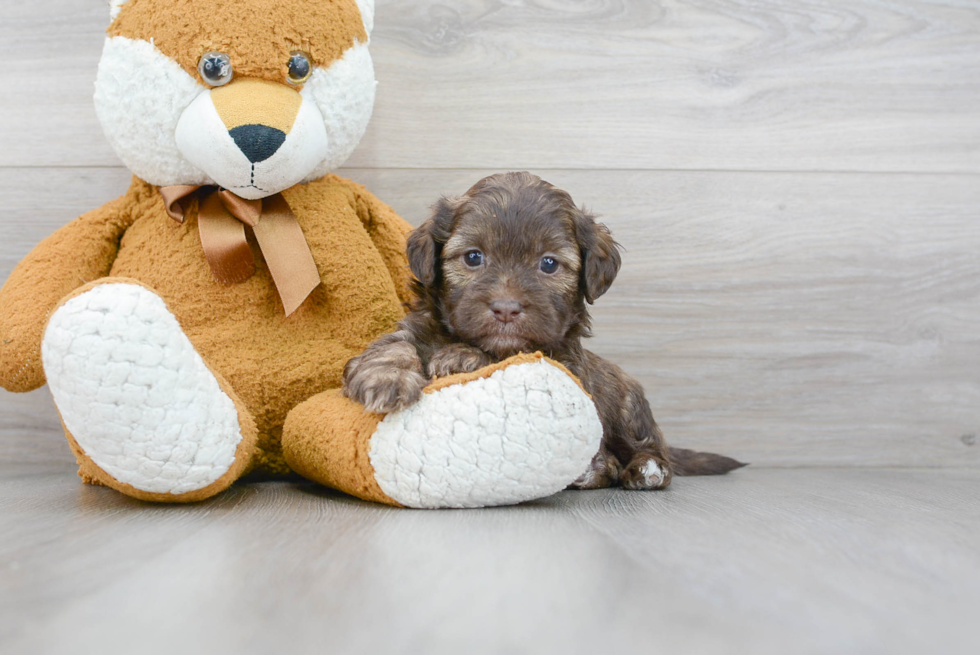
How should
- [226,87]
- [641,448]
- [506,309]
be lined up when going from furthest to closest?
[641,448], [226,87], [506,309]

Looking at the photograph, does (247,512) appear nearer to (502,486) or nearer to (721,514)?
(502,486)

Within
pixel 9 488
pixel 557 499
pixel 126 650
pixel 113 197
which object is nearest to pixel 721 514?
pixel 557 499

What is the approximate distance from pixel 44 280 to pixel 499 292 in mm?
969

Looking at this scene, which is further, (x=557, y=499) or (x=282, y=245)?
(x=282, y=245)

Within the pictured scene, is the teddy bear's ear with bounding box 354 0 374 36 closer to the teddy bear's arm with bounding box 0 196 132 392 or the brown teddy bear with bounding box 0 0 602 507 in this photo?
the brown teddy bear with bounding box 0 0 602 507

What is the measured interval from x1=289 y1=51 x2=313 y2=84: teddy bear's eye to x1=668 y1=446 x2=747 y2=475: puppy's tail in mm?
1334

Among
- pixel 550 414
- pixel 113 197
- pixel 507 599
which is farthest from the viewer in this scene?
pixel 113 197

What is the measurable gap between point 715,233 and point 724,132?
0.31 m

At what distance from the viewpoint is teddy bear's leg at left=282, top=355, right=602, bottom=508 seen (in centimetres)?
140

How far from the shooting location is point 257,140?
5.38 ft

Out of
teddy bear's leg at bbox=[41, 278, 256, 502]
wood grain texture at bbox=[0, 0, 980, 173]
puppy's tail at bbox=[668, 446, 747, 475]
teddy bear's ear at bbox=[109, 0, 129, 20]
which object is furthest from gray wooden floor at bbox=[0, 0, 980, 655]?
teddy bear's leg at bbox=[41, 278, 256, 502]

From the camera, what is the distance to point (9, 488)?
5.98ft

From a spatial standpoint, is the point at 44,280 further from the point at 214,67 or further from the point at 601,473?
the point at 601,473

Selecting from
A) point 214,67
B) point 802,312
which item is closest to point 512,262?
point 214,67
